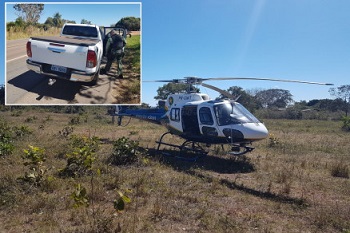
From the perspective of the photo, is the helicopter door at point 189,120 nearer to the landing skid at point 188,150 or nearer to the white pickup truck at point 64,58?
the landing skid at point 188,150

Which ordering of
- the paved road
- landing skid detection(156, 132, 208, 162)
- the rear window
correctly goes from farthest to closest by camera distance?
landing skid detection(156, 132, 208, 162) < the rear window < the paved road

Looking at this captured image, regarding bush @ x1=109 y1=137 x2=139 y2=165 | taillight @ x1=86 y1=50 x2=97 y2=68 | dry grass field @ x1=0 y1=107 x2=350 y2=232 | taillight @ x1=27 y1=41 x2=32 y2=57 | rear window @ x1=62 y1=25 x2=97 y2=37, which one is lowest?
dry grass field @ x1=0 y1=107 x2=350 y2=232

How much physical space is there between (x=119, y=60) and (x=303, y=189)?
6864 millimetres

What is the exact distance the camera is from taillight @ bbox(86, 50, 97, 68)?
9.12 m

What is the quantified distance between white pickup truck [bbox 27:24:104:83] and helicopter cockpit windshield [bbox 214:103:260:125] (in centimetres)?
438

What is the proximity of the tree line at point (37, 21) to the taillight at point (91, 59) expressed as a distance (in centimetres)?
192

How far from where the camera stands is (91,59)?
30.2 ft

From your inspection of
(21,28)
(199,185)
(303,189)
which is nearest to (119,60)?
(21,28)

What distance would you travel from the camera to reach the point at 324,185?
8.62 m

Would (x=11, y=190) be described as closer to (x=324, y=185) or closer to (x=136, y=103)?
(x=136, y=103)

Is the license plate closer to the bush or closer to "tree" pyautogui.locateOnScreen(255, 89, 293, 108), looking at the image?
the bush

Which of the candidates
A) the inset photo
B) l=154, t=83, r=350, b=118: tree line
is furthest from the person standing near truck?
l=154, t=83, r=350, b=118: tree line

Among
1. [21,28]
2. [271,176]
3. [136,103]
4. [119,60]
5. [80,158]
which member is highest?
[21,28]

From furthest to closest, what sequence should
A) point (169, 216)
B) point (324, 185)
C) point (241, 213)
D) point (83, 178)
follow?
point (324, 185) < point (83, 178) < point (241, 213) < point (169, 216)
